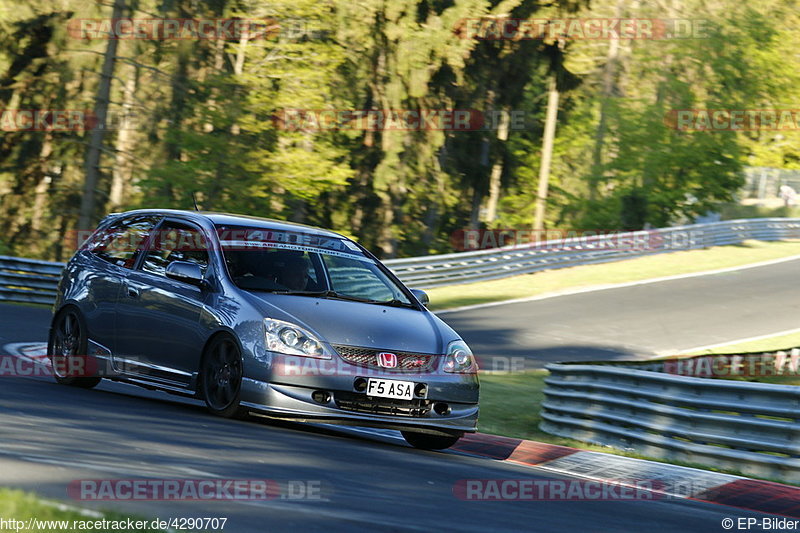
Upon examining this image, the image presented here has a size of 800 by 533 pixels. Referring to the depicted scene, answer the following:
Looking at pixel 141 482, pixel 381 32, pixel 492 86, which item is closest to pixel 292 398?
pixel 141 482

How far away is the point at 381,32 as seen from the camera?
39531 millimetres

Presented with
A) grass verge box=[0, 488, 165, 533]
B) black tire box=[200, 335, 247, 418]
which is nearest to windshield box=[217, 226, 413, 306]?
black tire box=[200, 335, 247, 418]

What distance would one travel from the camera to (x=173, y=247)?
10039 millimetres

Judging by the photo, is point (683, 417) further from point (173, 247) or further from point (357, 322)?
point (173, 247)

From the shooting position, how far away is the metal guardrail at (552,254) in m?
27.8

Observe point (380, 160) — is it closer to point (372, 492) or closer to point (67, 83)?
point (67, 83)

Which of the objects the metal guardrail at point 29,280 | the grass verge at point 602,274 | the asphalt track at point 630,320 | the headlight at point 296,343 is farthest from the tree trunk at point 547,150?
the headlight at point 296,343

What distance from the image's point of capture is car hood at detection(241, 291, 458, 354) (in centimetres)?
857

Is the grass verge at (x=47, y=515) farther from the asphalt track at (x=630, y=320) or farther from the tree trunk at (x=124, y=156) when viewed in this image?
the tree trunk at (x=124, y=156)

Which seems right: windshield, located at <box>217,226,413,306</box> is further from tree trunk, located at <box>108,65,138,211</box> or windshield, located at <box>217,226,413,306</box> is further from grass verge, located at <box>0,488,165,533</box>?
tree trunk, located at <box>108,65,138,211</box>

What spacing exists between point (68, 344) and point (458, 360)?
3842 millimetres

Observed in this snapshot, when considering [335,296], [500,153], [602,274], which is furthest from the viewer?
[500,153]

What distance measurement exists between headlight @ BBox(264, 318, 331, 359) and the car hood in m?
0.07

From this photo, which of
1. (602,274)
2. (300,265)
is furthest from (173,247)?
(602,274)
